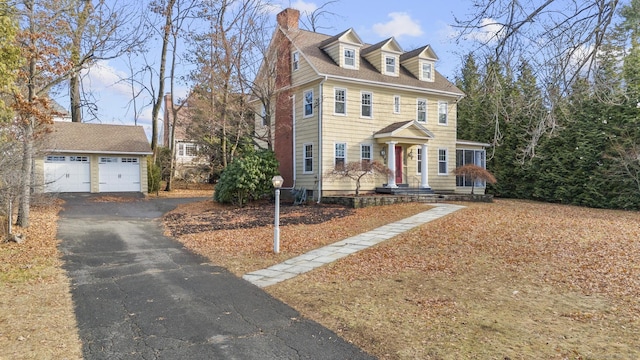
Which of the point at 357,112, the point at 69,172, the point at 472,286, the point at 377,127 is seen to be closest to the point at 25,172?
the point at 69,172

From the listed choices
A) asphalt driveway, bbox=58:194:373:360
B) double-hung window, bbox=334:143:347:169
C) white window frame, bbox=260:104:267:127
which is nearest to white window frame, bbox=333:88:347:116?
double-hung window, bbox=334:143:347:169

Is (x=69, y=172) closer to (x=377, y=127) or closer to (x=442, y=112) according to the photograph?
(x=377, y=127)

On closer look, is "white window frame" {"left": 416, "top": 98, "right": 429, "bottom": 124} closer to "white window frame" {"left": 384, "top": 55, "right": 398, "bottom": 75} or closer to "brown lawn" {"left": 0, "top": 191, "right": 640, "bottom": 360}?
"white window frame" {"left": 384, "top": 55, "right": 398, "bottom": 75}

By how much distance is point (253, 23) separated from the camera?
18.9m

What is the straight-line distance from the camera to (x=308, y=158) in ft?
61.4

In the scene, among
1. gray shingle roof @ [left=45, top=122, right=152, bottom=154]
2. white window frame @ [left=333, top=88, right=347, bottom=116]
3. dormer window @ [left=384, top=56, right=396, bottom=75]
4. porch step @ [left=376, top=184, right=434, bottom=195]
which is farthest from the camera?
gray shingle roof @ [left=45, top=122, right=152, bottom=154]

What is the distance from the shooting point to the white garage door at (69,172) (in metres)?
21.1

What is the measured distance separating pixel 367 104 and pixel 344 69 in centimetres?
196

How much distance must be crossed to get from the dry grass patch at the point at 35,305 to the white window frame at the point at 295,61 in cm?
1305

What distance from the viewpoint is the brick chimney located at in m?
20.1

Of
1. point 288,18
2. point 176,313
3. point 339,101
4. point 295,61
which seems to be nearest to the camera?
point 176,313

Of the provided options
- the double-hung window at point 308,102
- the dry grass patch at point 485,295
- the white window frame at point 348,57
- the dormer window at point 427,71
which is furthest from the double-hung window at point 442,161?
the dry grass patch at point 485,295

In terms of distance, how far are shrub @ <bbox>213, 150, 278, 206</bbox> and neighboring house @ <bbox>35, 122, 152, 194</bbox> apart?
8.32m

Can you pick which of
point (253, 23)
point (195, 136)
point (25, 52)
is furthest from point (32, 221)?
point (195, 136)
